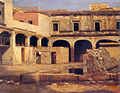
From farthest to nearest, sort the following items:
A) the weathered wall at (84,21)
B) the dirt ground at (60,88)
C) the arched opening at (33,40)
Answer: the weathered wall at (84,21), the arched opening at (33,40), the dirt ground at (60,88)

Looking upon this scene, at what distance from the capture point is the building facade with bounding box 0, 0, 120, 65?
18750 mm

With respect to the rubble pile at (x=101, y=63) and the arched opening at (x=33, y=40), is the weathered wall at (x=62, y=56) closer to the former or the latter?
the arched opening at (x=33, y=40)

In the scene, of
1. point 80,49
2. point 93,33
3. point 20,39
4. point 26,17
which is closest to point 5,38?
point 20,39

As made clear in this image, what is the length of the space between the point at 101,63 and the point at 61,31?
1308cm

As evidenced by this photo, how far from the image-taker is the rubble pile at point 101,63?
414 inches

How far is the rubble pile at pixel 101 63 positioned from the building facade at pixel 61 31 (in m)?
7.66

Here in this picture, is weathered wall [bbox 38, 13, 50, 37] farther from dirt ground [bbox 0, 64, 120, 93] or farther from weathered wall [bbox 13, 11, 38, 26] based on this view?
dirt ground [bbox 0, 64, 120, 93]

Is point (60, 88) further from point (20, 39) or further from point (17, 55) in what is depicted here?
point (20, 39)

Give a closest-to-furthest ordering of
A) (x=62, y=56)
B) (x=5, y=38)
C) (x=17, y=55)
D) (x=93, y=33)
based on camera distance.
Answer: (x=5, y=38)
(x=17, y=55)
(x=62, y=56)
(x=93, y=33)

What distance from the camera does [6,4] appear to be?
15.1 metres

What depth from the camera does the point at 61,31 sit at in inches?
911

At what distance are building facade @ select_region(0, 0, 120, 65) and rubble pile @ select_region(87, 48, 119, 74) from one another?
7.66 meters

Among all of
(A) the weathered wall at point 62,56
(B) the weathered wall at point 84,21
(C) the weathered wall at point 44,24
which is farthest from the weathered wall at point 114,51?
(B) the weathered wall at point 84,21

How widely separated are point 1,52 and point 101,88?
33.6 feet
